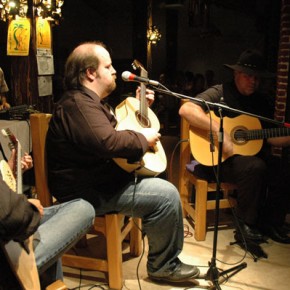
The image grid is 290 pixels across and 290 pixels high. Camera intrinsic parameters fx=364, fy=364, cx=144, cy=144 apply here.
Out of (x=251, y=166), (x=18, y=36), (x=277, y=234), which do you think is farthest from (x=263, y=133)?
(x=18, y=36)

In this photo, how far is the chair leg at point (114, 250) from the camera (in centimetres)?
187

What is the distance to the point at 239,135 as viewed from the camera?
2441mm

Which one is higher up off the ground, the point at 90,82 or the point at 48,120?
the point at 90,82

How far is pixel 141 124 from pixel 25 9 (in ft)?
6.60

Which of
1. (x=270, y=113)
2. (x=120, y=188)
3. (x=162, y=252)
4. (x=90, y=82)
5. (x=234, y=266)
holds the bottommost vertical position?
(x=234, y=266)

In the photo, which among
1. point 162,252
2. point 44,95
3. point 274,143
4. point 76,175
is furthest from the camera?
point 44,95

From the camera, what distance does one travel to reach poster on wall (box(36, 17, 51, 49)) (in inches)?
139

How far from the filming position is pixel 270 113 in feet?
8.55

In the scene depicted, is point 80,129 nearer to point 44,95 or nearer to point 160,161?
point 160,161

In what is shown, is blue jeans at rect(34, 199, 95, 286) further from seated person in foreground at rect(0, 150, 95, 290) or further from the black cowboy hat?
the black cowboy hat

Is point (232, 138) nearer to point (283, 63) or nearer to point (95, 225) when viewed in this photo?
point (95, 225)

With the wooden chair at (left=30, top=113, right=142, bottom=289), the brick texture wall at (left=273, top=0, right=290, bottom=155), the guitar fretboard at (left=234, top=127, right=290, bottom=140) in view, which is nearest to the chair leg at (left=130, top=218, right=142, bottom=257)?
the wooden chair at (left=30, top=113, right=142, bottom=289)

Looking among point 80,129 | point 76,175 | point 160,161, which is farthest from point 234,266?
point 80,129

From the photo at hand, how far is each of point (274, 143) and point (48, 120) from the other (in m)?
1.54
